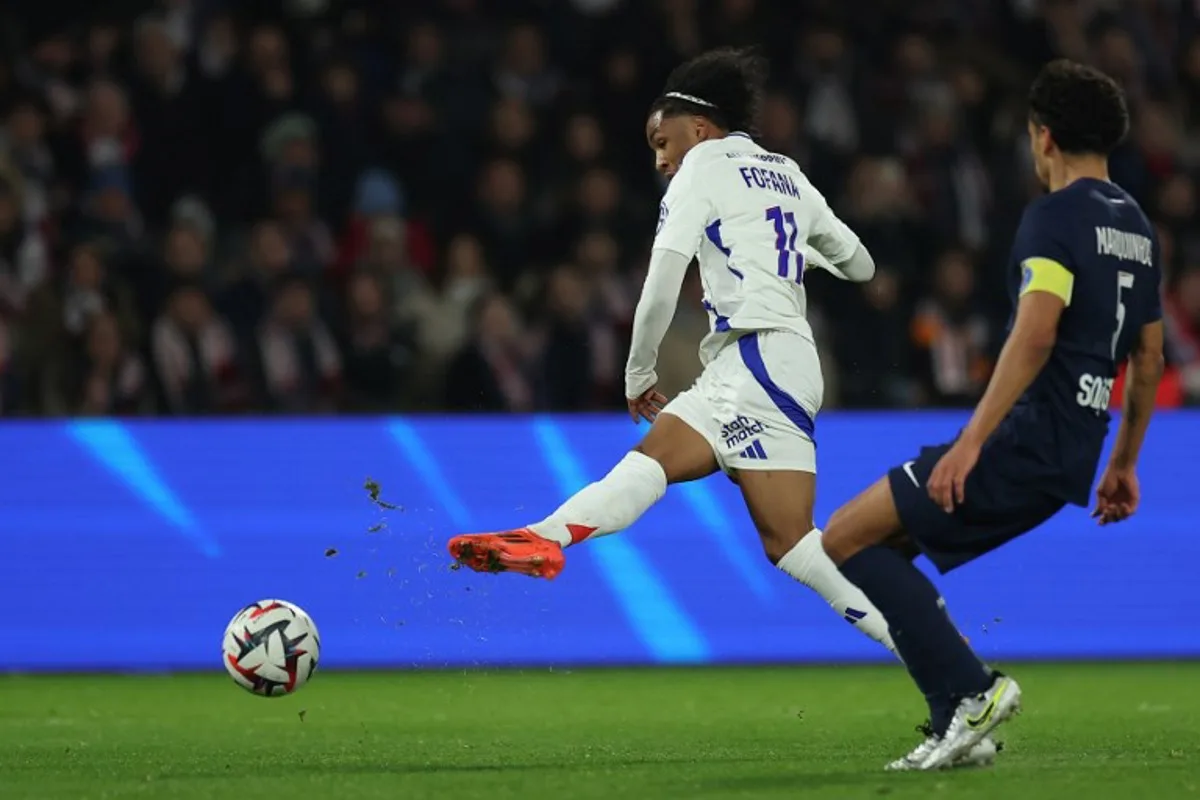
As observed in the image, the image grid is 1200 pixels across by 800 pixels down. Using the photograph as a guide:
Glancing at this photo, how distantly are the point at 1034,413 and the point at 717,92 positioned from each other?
168cm

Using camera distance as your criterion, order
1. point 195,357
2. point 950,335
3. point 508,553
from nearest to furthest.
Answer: point 508,553, point 195,357, point 950,335

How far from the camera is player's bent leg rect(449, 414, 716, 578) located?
593cm

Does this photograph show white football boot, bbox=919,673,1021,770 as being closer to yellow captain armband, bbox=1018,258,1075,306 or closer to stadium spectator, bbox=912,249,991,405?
yellow captain armband, bbox=1018,258,1075,306

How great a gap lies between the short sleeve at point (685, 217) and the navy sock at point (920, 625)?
1194 mm

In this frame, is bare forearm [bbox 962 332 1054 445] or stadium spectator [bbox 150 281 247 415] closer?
bare forearm [bbox 962 332 1054 445]

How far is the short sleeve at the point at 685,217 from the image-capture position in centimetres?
620

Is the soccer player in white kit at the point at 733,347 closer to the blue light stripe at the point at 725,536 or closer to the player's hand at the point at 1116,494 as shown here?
the player's hand at the point at 1116,494

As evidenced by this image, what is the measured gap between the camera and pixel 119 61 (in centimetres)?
1258

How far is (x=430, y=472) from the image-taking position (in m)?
9.97

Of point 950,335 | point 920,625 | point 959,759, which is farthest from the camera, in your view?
point 950,335

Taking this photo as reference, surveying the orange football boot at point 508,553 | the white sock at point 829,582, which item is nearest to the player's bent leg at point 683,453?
the white sock at point 829,582

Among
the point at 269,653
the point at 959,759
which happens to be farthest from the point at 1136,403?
the point at 269,653

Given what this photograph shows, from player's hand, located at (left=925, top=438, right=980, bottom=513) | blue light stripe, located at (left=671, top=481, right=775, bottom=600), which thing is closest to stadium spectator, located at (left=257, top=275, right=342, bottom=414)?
blue light stripe, located at (left=671, top=481, right=775, bottom=600)

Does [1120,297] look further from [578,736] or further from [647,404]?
[578,736]
